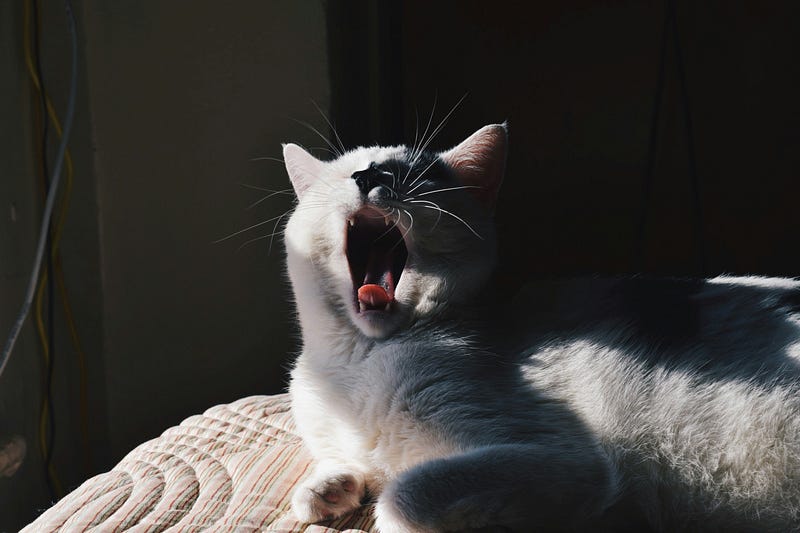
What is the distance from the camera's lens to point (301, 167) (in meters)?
1.02

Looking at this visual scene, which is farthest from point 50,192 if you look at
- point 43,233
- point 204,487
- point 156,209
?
point 204,487

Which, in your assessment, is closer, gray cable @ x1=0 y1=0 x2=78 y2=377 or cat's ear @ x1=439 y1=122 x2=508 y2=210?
cat's ear @ x1=439 y1=122 x2=508 y2=210


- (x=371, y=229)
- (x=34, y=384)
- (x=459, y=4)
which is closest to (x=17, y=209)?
(x=34, y=384)

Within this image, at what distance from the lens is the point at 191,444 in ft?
3.44

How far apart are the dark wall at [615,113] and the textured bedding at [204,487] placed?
0.70 metres

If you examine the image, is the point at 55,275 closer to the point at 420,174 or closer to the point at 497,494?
the point at 420,174

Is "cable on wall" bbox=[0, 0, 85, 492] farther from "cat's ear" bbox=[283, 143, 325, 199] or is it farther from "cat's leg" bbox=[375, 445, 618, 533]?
"cat's leg" bbox=[375, 445, 618, 533]

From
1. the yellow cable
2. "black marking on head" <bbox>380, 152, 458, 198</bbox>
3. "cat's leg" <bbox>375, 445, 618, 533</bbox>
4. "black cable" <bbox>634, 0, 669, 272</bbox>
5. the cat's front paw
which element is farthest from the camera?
"black cable" <bbox>634, 0, 669, 272</bbox>

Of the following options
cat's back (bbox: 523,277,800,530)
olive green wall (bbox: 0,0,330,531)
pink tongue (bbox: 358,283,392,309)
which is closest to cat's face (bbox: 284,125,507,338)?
pink tongue (bbox: 358,283,392,309)

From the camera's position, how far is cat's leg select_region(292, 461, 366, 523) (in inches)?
30.5

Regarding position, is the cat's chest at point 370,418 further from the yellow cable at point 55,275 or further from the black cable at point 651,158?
the black cable at point 651,158

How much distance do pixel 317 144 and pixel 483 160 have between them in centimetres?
59

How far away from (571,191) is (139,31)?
987 mm

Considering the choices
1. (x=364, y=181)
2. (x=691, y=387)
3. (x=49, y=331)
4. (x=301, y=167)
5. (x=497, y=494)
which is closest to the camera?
(x=497, y=494)
